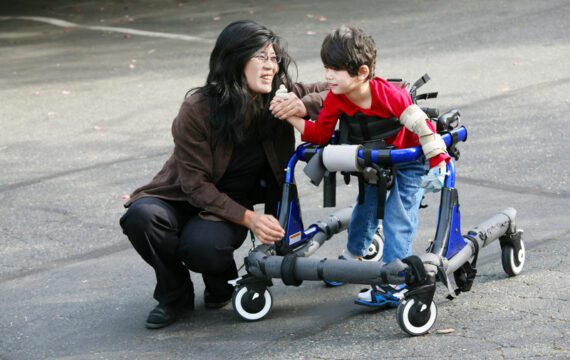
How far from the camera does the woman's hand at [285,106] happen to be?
16.1 ft

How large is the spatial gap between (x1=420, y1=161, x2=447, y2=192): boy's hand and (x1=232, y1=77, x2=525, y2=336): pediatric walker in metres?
0.07

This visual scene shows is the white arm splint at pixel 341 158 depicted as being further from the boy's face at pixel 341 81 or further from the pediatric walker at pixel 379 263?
the boy's face at pixel 341 81

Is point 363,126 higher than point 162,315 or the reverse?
higher

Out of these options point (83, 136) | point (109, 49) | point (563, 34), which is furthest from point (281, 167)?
point (109, 49)

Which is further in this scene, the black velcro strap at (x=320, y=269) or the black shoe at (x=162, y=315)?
the black shoe at (x=162, y=315)

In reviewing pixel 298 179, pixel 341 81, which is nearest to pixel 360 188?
pixel 341 81

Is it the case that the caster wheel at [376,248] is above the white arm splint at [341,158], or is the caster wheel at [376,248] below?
below

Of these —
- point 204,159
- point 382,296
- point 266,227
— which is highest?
point 204,159

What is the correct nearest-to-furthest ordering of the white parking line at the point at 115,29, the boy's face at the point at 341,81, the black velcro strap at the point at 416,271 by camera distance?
1. the black velcro strap at the point at 416,271
2. the boy's face at the point at 341,81
3. the white parking line at the point at 115,29

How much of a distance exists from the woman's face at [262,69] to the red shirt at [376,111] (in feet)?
0.90

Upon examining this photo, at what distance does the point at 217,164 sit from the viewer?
16.6 feet

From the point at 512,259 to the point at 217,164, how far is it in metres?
1.45

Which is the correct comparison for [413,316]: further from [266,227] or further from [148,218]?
[148,218]

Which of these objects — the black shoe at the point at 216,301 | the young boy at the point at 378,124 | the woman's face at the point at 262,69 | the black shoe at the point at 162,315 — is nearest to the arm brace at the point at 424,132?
the young boy at the point at 378,124
